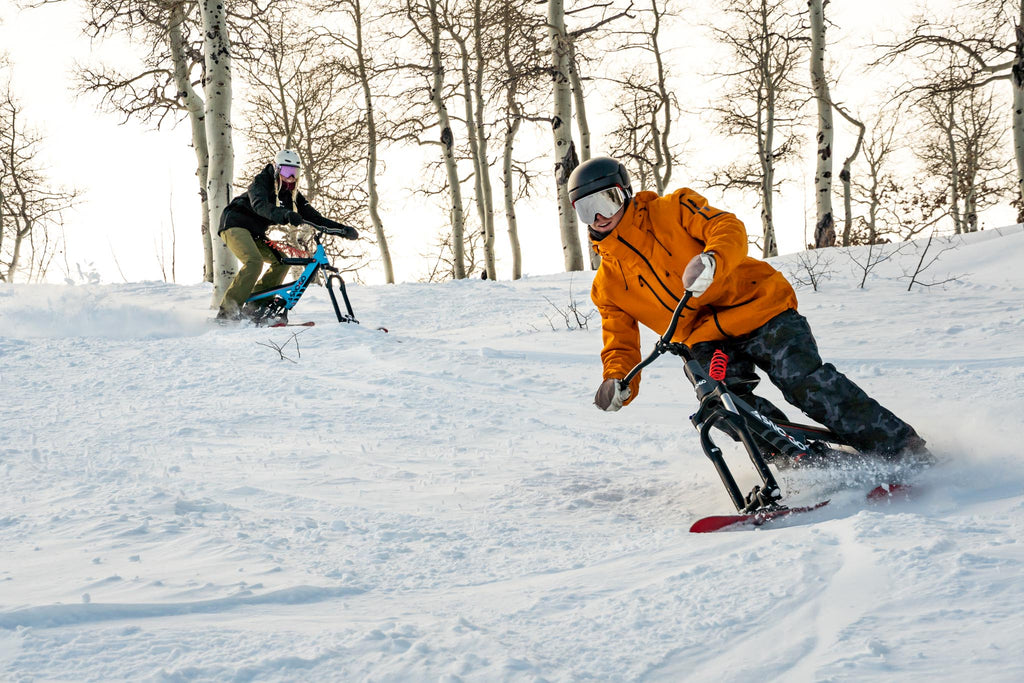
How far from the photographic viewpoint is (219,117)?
9938 millimetres

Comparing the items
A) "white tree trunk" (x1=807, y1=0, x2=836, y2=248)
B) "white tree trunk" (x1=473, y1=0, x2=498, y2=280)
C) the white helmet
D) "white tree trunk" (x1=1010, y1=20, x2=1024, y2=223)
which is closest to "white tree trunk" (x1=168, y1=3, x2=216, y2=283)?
"white tree trunk" (x1=473, y1=0, x2=498, y2=280)

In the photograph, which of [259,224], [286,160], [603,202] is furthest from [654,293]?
[259,224]

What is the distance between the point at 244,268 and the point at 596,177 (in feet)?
19.0

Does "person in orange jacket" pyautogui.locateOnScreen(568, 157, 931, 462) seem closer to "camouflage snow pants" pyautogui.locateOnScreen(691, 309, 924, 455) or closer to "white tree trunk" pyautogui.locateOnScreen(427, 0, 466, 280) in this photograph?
"camouflage snow pants" pyautogui.locateOnScreen(691, 309, 924, 455)

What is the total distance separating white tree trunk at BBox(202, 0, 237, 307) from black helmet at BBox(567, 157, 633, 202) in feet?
25.0

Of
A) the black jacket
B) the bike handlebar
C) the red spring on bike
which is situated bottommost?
the red spring on bike

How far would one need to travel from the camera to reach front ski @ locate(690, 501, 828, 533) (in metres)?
2.75

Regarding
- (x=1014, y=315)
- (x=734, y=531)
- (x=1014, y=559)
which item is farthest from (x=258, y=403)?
(x=1014, y=315)

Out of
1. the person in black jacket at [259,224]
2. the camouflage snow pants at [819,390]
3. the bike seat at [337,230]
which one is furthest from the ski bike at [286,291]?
the camouflage snow pants at [819,390]

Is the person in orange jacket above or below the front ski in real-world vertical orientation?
Result: above

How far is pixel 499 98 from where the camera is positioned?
13008 millimetres

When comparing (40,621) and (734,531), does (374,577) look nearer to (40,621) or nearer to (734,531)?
(40,621)

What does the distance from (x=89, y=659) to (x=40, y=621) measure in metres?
0.28

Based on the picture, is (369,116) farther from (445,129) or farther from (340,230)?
(340,230)
